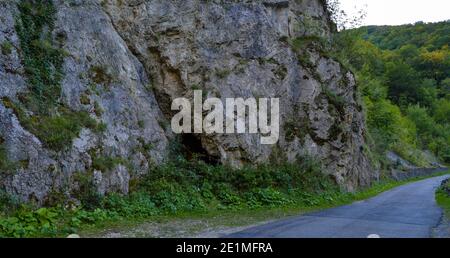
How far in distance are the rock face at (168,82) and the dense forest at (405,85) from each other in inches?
197

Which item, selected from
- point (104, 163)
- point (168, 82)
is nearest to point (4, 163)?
point (104, 163)

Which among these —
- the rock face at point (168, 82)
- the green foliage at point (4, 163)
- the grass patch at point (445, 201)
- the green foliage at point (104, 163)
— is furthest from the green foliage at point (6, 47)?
the grass patch at point (445, 201)

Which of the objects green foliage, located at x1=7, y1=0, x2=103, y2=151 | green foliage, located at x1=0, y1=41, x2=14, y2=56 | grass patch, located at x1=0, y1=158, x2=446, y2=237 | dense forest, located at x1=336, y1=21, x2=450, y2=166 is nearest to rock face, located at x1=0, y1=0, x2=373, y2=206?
green foliage, located at x1=0, y1=41, x2=14, y2=56

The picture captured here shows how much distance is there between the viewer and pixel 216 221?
527 inches

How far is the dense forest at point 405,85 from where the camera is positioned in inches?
1668

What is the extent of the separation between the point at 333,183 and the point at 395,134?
30.9 metres

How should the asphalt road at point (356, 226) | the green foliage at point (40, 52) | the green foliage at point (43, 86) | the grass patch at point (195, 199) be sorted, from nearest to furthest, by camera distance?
the asphalt road at point (356, 226) → the grass patch at point (195, 199) → the green foliage at point (43, 86) → the green foliage at point (40, 52)

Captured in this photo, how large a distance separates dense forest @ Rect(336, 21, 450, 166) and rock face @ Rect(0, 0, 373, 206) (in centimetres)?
500

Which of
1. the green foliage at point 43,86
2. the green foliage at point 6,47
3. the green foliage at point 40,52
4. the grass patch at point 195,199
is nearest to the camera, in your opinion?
the grass patch at point 195,199

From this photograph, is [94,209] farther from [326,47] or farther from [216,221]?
[326,47]

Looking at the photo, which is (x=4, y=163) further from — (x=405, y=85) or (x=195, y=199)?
(x=405, y=85)

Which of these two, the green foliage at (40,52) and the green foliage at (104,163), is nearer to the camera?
the green foliage at (40,52)

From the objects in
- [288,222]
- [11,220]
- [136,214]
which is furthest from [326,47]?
[11,220]

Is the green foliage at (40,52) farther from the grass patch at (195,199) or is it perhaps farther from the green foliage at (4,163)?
the grass patch at (195,199)
